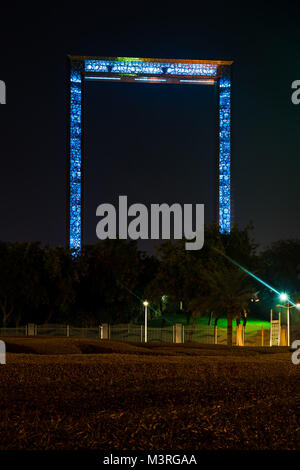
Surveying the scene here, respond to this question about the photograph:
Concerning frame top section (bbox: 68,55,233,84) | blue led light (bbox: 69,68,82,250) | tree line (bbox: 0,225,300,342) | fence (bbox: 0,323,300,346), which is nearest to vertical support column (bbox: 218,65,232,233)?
frame top section (bbox: 68,55,233,84)

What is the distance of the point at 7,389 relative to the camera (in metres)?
7.75

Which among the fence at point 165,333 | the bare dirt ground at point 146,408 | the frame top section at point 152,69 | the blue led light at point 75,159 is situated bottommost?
the fence at point 165,333

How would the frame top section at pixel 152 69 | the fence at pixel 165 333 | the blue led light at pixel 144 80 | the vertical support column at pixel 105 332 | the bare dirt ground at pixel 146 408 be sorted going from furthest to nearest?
1. the frame top section at pixel 152 69
2. the blue led light at pixel 144 80
3. the vertical support column at pixel 105 332
4. the fence at pixel 165 333
5. the bare dirt ground at pixel 146 408

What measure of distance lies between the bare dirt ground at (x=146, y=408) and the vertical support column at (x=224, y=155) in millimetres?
31919

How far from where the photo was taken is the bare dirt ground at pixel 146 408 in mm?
5652

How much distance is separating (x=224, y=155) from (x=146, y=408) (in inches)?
1508

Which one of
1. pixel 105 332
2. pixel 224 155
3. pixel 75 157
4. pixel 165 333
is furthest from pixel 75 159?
pixel 165 333

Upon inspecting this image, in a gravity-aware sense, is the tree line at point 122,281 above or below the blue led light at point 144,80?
below

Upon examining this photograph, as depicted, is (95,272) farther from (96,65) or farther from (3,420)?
(3,420)

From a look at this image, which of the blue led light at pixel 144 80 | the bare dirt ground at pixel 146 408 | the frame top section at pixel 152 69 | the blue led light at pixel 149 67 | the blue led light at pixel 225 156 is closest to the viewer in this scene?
the bare dirt ground at pixel 146 408

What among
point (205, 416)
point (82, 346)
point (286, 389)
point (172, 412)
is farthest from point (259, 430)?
point (82, 346)

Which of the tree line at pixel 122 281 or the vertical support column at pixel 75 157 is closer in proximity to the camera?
the tree line at pixel 122 281

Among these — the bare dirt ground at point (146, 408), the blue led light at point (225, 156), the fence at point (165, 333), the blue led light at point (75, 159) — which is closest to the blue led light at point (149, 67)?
the blue led light at point (225, 156)

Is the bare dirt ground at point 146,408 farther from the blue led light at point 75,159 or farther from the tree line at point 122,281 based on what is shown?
the blue led light at point 75,159
